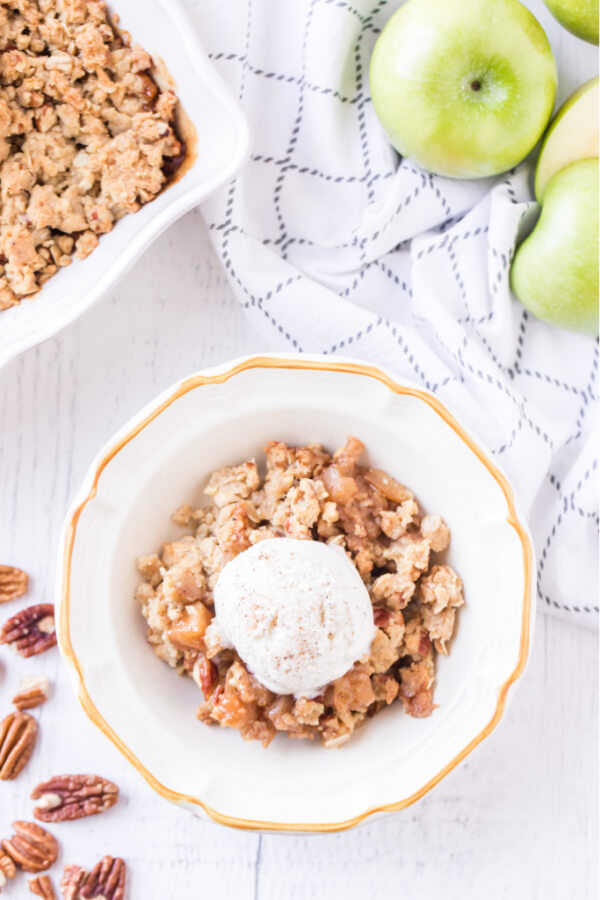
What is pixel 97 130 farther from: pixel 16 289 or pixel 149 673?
pixel 149 673

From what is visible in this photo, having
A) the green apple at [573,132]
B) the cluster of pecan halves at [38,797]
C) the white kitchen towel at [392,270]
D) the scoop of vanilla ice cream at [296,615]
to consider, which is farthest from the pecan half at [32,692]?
the green apple at [573,132]

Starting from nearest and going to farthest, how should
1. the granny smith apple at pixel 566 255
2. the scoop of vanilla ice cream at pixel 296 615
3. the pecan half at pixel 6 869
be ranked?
the scoop of vanilla ice cream at pixel 296 615 < the granny smith apple at pixel 566 255 < the pecan half at pixel 6 869

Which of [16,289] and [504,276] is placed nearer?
[16,289]

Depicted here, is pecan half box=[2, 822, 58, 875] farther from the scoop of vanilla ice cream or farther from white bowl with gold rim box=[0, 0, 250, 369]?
white bowl with gold rim box=[0, 0, 250, 369]

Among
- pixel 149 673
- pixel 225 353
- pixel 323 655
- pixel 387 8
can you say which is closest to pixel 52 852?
pixel 149 673

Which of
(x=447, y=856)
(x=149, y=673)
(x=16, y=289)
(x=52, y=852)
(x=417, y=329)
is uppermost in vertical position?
(x=16, y=289)

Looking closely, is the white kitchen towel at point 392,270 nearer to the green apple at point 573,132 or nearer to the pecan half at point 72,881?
the green apple at point 573,132

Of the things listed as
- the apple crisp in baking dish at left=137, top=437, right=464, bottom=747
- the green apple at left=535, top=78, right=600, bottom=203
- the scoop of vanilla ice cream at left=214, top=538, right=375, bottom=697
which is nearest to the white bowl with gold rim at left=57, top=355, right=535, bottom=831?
the apple crisp in baking dish at left=137, top=437, right=464, bottom=747
